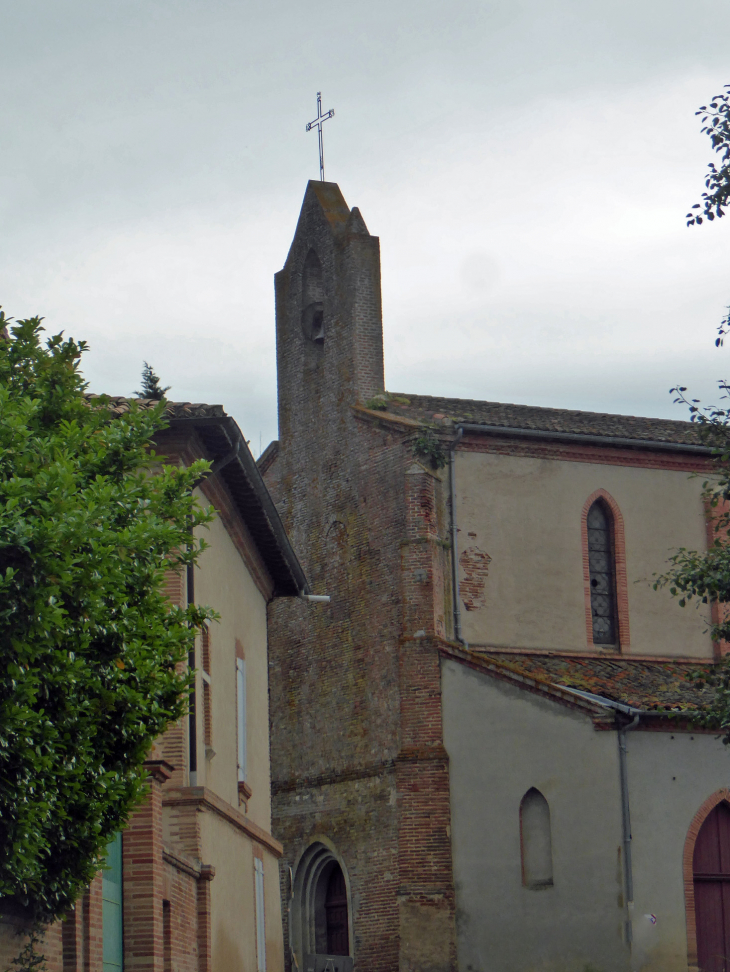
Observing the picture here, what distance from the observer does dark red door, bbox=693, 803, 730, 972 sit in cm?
2433

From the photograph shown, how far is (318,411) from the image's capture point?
3153 centimetres

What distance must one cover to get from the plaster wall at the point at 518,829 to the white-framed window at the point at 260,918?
247 inches

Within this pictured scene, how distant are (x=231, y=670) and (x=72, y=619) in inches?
355

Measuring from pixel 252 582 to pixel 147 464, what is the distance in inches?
386

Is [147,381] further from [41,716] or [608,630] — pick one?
[41,716]

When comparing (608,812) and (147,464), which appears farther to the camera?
(608,812)

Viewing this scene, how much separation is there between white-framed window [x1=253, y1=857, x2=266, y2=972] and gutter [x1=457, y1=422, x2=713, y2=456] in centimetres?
1101

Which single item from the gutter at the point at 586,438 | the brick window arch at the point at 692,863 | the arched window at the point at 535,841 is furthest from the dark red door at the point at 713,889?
the gutter at the point at 586,438

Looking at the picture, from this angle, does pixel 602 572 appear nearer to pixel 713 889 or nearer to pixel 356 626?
pixel 356 626

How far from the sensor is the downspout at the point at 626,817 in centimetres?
2373

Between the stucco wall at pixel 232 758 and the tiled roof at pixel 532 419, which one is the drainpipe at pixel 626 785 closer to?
the stucco wall at pixel 232 758

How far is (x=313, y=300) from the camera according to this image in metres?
32.3

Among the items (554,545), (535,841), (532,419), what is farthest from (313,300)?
(535,841)

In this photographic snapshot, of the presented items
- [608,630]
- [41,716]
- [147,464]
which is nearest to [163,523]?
[147,464]
